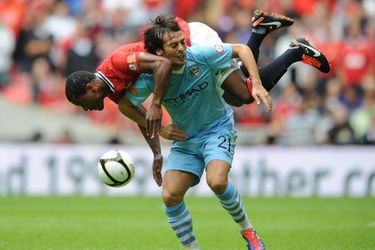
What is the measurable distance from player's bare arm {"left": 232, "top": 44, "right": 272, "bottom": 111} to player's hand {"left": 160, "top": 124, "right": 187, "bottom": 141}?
957 millimetres

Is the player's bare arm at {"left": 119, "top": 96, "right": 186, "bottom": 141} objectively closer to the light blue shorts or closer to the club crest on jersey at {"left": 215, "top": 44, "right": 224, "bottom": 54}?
the light blue shorts

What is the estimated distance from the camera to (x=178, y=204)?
31.7 feet

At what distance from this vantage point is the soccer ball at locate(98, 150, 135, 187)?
9.74m

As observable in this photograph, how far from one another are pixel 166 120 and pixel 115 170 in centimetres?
1043

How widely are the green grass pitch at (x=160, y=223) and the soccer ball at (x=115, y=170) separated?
4.37 ft

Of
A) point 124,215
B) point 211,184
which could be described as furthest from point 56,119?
point 211,184

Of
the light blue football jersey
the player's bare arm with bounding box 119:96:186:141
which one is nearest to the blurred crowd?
the light blue football jersey

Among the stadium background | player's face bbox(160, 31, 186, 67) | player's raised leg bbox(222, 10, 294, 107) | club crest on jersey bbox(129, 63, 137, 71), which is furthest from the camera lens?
the stadium background

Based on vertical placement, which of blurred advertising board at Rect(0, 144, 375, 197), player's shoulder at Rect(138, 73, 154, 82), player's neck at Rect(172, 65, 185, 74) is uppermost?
player's neck at Rect(172, 65, 185, 74)

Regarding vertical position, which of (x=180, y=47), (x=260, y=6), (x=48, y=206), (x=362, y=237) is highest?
(x=180, y=47)

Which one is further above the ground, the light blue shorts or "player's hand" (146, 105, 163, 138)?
"player's hand" (146, 105, 163, 138)

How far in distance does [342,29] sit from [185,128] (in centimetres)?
1235

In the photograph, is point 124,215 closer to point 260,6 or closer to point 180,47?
point 180,47

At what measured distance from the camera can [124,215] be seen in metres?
15.6
